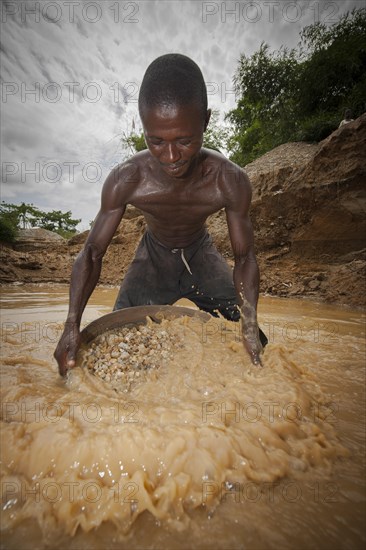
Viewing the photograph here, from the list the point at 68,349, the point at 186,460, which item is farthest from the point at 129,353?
the point at 186,460

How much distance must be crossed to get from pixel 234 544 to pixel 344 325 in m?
2.72

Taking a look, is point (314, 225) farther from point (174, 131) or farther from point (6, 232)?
point (6, 232)

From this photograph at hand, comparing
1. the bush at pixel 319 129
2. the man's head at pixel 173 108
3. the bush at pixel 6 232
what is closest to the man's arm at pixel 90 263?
the man's head at pixel 173 108

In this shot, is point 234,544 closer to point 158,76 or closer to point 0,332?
point 158,76

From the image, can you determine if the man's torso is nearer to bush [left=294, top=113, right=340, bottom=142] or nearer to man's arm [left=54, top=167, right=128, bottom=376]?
man's arm [left=54, top=167, right=128, bottom=376]

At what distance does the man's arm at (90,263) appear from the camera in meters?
1.40

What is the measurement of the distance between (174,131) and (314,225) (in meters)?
4.86

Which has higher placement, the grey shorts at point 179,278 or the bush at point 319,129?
the bush at point 319,129

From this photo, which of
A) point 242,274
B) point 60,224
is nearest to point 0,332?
point 242,274

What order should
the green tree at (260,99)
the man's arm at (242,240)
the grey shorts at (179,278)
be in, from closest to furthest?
the man's arm at (242,240), the grey shorts at (179,278), the green tree at (260,99)

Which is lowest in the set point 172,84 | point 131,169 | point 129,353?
point 129,353

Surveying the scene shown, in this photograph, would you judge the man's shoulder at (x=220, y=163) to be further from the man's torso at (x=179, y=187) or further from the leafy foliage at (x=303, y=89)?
the leafy foliage at (x=303, y=89)

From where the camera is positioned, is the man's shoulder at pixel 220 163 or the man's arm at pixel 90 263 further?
the man's shoulder at pixel 220 163

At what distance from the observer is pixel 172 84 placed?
136 cm
